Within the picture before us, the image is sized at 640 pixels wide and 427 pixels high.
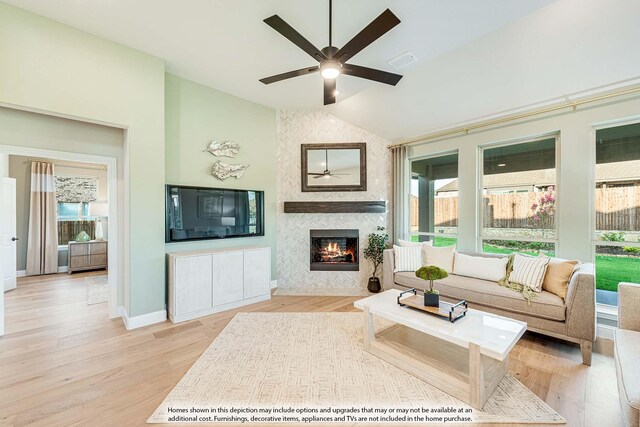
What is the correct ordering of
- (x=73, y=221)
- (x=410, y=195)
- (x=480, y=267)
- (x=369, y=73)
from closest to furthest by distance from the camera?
(x=369, y=73), (x=480, y=267), (x=410, y=195), (x=73, y=221)

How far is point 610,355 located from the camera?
7.86ft

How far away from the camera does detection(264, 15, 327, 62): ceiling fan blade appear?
189 centimetres

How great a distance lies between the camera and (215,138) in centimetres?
397

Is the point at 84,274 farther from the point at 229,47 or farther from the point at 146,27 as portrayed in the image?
the point at 229,47

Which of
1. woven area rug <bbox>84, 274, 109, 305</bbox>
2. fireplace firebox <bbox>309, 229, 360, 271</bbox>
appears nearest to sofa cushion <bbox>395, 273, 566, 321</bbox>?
fireplace firebox <bbox>309, 229, 360, 271</bbox>

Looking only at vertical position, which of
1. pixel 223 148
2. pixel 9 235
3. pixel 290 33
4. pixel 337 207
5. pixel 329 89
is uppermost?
pixel 290 33

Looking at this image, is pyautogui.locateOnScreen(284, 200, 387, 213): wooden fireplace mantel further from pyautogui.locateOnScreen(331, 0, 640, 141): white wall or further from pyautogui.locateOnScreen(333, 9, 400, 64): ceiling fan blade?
pyautogui.locateOnScreen(333, 9, 400, 64): ceiling fan blade

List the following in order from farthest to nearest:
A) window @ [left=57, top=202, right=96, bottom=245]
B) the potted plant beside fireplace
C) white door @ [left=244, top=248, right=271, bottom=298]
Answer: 1. window @ [left=57, top=202, right=96, bottom=245]
2. the potted plant beside fireplace
3. white door @ [left=244, top=248, right=271, bottom=298]

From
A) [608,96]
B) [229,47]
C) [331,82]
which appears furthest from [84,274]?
[608,96]

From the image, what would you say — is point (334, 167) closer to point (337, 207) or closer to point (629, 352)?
point (337, 207)

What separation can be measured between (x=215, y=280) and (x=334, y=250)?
2.18 metres

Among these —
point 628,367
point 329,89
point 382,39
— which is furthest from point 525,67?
point 628,367

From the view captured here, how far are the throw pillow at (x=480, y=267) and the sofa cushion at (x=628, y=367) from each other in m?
1.18

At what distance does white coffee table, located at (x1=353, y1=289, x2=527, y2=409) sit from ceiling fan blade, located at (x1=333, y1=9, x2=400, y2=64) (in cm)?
222
